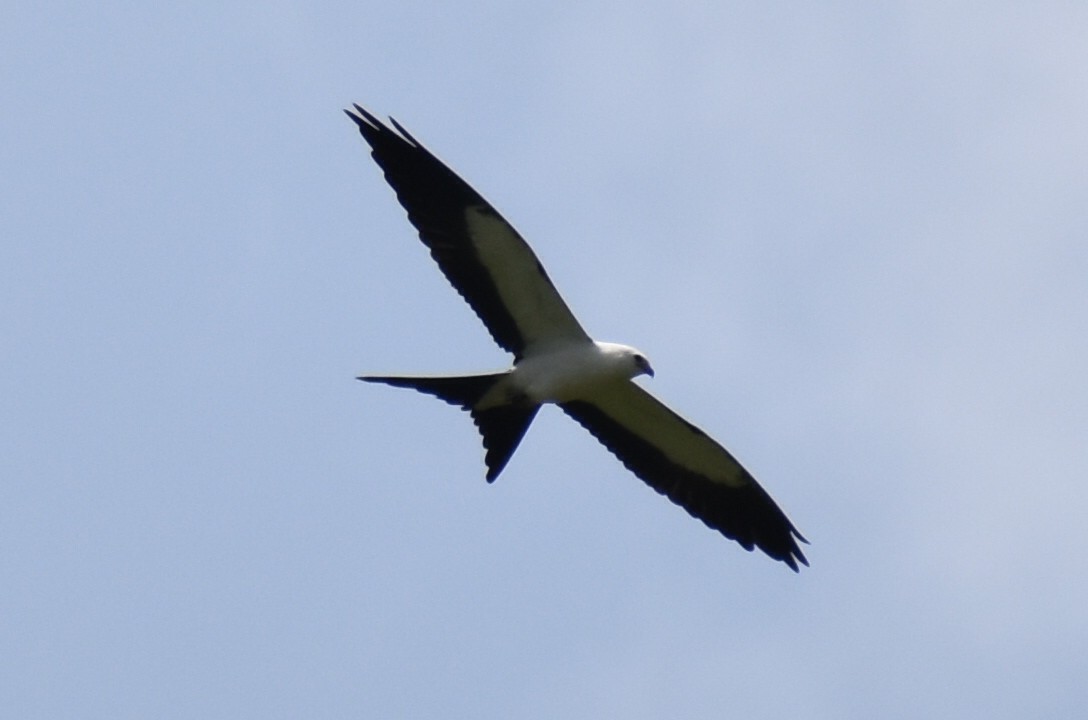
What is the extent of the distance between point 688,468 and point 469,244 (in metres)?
2.89

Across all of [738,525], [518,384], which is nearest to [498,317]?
[518,384]

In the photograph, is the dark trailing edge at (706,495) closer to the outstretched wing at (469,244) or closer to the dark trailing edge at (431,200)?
the outstretched wing at (469,244)

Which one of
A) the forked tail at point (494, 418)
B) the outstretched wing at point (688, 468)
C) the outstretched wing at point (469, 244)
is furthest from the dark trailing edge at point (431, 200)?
the outstretched wing at point (688, 468)

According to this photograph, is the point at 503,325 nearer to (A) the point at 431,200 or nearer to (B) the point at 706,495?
(A) the point at 431,200

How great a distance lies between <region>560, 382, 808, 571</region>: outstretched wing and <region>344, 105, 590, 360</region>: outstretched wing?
1.00m

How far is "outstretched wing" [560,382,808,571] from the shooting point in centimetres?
1652

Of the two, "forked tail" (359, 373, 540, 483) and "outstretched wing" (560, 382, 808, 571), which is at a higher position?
"outstretched wing" (560, 382, 808, 571)

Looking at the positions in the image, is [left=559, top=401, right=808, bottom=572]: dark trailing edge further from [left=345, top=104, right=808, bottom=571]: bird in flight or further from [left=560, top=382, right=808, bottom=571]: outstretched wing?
[left=345, top=104, right=808, bottom=571]: bird in flight

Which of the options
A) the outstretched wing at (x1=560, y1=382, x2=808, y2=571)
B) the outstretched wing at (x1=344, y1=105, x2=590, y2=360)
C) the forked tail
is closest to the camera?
the outstretched wing at (x1=344, y1=105, x2=590, y2=360)

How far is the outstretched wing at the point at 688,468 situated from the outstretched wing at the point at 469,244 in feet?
3.26

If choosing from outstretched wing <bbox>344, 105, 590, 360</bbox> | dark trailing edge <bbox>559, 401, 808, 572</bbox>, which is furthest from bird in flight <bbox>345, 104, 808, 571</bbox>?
dark trailing edge <bbox>559, 401, 808, 572</bbox>

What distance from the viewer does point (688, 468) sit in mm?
16969

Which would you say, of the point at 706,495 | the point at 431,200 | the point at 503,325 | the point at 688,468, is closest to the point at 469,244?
the point at 431,200

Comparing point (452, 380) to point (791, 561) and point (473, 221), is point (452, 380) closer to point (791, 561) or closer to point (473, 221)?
point (473, 221)
